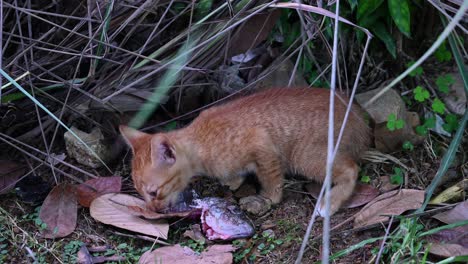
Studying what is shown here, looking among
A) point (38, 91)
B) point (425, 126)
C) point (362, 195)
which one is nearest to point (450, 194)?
point (362, 195)

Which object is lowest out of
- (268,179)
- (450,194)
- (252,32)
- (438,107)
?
(268,179)

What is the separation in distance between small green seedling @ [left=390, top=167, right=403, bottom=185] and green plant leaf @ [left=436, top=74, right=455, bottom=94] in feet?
2.38

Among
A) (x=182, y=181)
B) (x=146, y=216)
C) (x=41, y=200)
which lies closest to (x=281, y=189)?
(x=182, y=181)

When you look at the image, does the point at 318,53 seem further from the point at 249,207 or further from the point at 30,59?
the point at 30,59

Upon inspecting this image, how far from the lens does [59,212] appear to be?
333 centimetres

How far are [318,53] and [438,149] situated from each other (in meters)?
0.99

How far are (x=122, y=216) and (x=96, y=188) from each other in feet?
1.04

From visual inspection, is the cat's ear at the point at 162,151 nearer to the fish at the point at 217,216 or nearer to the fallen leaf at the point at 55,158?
the fish at the point at 217,216

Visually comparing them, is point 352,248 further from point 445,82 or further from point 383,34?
point 445,82

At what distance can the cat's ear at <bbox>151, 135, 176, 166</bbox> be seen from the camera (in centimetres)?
322

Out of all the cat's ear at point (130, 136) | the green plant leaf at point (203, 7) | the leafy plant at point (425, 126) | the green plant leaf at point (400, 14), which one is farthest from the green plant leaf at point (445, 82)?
the cat's ear at point (130, 136)

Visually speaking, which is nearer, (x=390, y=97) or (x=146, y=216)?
(x=146, y=216)

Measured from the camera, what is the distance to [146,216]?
10.6 feet

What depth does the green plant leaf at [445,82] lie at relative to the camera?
3814 millimetres
